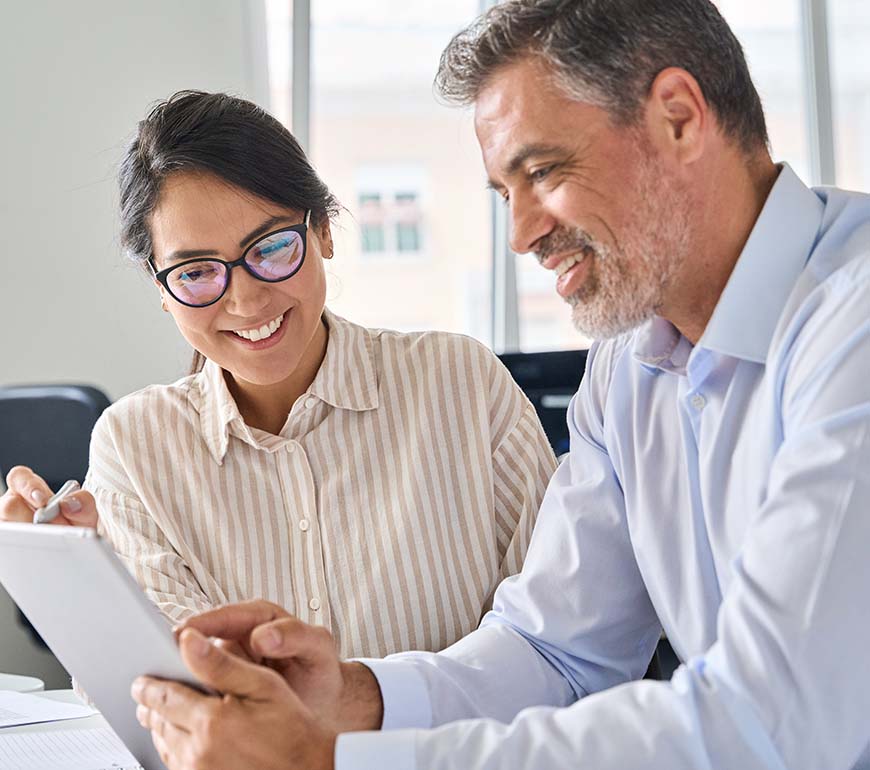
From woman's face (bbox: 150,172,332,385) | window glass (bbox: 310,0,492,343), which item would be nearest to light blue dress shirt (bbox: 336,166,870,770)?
woman's face (bbox: 150,172,332,385)

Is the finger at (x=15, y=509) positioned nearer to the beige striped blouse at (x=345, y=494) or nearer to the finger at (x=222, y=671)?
the beige striped blouse at (x=345, y=494)

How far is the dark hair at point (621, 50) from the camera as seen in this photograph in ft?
4.31

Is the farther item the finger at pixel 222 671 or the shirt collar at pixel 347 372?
the shirt collar at pixel 347 372

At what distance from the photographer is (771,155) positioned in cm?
142

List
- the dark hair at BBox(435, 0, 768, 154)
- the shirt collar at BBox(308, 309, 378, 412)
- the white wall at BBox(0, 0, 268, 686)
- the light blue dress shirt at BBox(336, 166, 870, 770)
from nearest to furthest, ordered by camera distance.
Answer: the light blue dress shirt at BBox(336, 166, 870, 770)
the dark hair at BBox(435, 0, 768, 154)
the shirt collar at BBox(308, 309, 378, 412)
the white wall at BBox(0, 0, 268, 686)

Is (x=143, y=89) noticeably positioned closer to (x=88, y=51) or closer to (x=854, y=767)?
(x=88, y=51)

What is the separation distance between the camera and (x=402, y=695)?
4.49 feet

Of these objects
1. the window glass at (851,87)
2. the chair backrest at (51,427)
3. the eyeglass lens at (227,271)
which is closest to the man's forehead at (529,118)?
the eyeglass lens at (227,271)

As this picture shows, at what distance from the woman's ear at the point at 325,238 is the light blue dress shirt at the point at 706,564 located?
56 centimetres

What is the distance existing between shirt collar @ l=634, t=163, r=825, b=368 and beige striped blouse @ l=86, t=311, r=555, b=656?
62 centimetres

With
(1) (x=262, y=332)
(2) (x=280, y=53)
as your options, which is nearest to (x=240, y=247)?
(1) (x=262, y=332)

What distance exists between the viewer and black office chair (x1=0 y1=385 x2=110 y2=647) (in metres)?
2.79

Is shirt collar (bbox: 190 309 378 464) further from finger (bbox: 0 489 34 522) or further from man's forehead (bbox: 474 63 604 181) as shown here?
man's forehead (bbox: 474 63 604 181)

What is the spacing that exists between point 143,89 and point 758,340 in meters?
3.16
